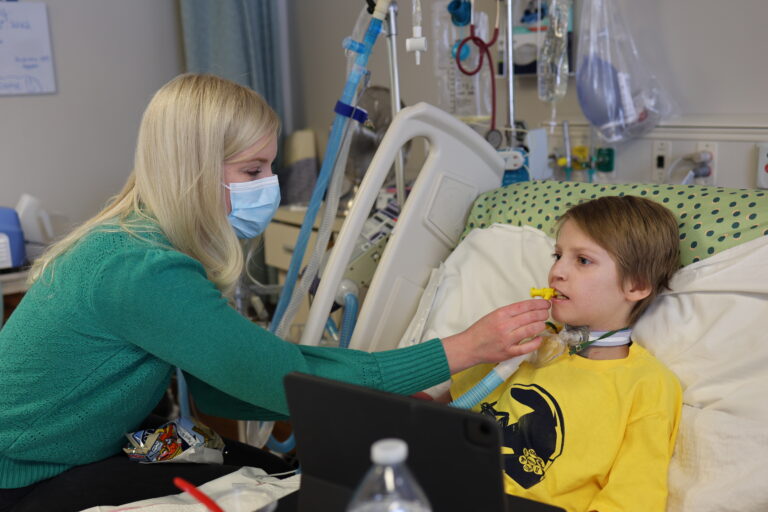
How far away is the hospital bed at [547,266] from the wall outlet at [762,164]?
0.60m

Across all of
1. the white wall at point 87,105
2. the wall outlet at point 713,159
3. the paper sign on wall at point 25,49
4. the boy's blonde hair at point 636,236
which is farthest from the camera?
the white wall at point 87,105

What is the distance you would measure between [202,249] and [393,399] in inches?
28.8

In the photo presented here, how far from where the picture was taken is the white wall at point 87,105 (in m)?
3.33

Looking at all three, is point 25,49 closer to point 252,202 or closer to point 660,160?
point 252,202

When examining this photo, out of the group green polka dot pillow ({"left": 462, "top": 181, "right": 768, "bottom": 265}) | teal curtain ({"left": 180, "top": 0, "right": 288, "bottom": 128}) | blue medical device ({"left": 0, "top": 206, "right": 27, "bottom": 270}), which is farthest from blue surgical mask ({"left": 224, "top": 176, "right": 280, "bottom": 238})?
teal curtain ({"left": 180, "top": 0, "right": 288, "bottom": 128})

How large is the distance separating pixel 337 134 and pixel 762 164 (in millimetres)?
1188

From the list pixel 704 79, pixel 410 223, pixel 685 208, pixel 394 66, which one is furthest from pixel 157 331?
pixel 704 79

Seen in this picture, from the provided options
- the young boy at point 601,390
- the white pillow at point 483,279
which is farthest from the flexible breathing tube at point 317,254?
the young boy at point 601,390

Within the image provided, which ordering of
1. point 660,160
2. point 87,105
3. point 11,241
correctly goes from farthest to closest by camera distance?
1. point 87,105
2. point 11,241
3. point 660,160

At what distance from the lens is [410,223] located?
6.22 ft

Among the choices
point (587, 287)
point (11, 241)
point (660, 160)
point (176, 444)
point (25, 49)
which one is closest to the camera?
point (587, 287)

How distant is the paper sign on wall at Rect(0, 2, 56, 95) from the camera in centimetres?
319

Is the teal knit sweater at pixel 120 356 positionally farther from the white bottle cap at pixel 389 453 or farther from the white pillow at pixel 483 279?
the white bottle cap at pixel 389 453

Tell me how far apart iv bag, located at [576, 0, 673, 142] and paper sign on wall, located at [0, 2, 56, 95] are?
2.37 metres
